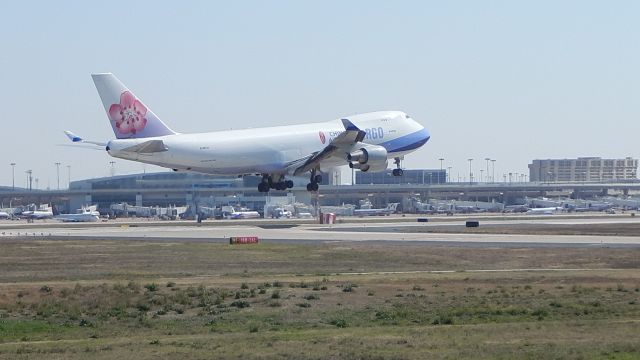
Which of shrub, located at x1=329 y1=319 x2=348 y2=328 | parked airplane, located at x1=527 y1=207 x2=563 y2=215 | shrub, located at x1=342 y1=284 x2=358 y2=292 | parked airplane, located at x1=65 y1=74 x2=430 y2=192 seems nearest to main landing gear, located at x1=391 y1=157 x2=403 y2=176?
parked airplane, located at x1=65 y1=74 x2=430 y2=192

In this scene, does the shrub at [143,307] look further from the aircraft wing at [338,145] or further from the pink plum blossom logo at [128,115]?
the aircraft wing at [338,145]

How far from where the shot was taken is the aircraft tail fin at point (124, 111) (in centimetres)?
8962

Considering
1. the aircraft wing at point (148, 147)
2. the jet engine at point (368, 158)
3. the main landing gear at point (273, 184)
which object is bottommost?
the main landing gear at point (273, 184)

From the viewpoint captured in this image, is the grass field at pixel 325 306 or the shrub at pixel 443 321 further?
the shrub at pixel 443 321

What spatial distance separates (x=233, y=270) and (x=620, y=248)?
2581 cm

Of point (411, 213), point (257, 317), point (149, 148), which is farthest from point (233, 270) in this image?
point (411, 213)

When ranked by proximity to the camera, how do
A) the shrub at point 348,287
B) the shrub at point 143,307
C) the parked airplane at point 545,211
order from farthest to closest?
the parked airplane at point 545,211
the shrub at point 348,287
the shrub at point 143,307

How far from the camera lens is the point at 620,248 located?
71.8 meters

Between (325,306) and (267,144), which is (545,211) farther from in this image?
(325,306)

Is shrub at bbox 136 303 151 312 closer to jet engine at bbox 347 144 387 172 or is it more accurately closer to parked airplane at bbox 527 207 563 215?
jet engine at bbox 347 144 387 172

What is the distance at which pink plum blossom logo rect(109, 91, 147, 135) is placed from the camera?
89.6 metres

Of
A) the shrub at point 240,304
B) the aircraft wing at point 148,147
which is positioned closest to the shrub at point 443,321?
the shrub at point 240,304

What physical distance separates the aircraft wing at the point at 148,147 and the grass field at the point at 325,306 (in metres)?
18.5

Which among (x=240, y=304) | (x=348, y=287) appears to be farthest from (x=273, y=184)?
(x=240, y=304)
